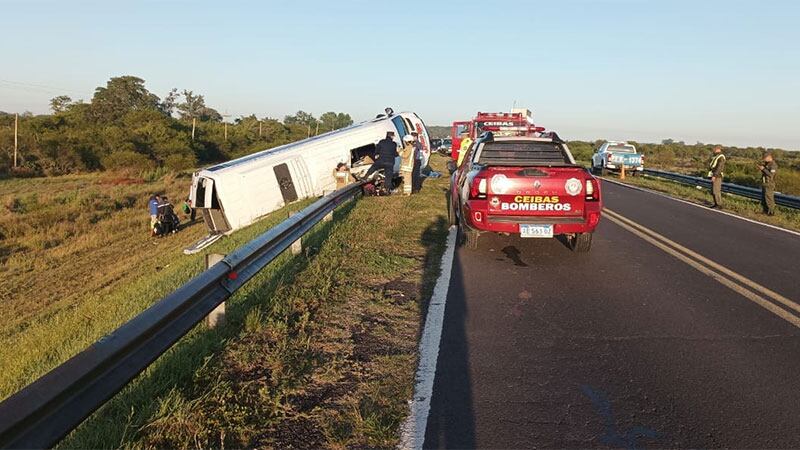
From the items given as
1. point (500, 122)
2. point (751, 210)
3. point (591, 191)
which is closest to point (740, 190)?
point (751, 210)

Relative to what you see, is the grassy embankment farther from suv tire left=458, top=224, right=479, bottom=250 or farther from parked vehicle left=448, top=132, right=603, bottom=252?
parked vehicle left=448, top=132, right=603, bottom=252

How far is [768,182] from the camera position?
48.5 feet

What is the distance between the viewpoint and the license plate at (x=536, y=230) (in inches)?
301

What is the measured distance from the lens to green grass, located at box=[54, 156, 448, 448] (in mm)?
3135

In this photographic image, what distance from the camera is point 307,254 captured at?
7633 millimetres

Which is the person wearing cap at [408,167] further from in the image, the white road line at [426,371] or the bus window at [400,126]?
the white road line at [426,371]

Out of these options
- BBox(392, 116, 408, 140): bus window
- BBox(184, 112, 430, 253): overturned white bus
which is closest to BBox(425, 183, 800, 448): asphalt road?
BBox(184, 112, 430, 253): overturned white bus

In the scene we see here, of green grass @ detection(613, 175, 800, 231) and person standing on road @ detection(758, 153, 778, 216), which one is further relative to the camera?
person standing on road @ detection(758, 153, 778, 216)

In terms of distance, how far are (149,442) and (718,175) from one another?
17132mm

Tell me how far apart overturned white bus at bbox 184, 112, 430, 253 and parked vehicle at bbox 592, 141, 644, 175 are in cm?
1708

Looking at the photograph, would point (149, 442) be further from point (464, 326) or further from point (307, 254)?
point (307, 254)

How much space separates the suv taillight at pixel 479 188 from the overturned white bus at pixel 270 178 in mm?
7828

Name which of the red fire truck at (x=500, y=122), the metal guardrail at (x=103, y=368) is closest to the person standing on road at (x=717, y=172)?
the red fire truck at (x=500, y=122)

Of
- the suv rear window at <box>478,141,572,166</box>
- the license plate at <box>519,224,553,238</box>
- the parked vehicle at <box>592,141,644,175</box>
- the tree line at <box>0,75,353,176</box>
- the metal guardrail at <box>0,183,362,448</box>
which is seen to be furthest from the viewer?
the tree line at <box>0,75,353,176</box>
